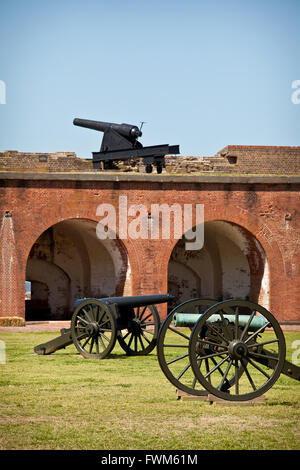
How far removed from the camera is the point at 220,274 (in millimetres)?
24250

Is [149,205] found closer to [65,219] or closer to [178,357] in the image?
[65,219]

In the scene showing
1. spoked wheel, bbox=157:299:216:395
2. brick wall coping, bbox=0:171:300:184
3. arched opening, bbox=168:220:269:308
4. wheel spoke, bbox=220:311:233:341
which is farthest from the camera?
arched opening, bbox=168:220:269:308

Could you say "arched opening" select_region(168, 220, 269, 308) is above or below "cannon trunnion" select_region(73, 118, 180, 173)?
below

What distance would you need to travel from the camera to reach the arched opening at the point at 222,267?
21.8 meters

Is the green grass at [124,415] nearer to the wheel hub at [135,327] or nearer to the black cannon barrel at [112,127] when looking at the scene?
the wheel hub at [135,327]

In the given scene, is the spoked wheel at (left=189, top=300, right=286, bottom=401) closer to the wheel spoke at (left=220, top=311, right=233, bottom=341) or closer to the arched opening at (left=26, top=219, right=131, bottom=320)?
the wheel spoke at (left=220, top=311, right=233, bottom=341)

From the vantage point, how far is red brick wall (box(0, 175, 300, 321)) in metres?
19.9

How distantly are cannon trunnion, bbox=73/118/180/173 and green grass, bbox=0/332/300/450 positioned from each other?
431 inches

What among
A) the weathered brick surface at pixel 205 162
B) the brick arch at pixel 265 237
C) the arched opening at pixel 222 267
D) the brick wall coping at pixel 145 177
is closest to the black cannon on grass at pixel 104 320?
the brick wall coping at pixel 145 177

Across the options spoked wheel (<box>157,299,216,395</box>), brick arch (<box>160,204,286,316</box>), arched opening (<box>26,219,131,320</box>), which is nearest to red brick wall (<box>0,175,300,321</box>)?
brick arch (<box>160,204,286,316</box>)

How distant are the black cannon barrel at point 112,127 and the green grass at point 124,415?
1161 cm

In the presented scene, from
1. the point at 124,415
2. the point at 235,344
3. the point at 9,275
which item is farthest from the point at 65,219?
the point at 124,415

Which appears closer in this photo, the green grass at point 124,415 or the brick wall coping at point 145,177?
the green grass at point 124,415
